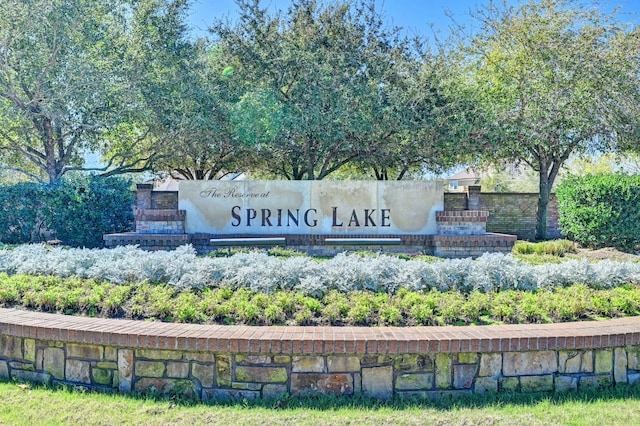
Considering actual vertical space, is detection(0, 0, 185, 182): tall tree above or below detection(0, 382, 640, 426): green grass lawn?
above

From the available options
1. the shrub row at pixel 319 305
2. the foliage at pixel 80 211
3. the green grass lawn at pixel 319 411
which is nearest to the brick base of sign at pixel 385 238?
the foliage at pixel 80 211

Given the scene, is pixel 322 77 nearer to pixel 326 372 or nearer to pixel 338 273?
pixel 338 273

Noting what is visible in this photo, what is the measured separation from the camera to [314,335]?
10.7 ft

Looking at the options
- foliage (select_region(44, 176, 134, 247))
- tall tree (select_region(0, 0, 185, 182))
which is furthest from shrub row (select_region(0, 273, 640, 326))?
tall tree (select_region(0, 0, 185, 182))

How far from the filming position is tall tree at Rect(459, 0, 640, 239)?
39.5 ft

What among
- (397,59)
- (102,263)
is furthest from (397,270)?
(397,59)

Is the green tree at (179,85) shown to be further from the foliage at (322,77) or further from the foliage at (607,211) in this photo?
the foliage at (607,211)

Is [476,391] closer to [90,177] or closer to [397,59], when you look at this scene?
[90,177]

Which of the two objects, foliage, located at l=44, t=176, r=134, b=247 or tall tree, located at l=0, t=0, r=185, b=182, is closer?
foliage, located at l=44, t=176, r=134, b=247

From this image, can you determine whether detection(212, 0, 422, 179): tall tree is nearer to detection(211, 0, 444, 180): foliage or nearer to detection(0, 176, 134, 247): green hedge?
detection(211, 0, 444, 180): foliage

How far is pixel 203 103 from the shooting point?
1209 cm

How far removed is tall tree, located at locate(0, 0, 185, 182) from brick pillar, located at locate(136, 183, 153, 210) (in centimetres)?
233

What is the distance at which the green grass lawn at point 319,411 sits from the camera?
2.87m

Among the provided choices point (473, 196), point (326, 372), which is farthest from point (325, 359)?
point (473, 196)
